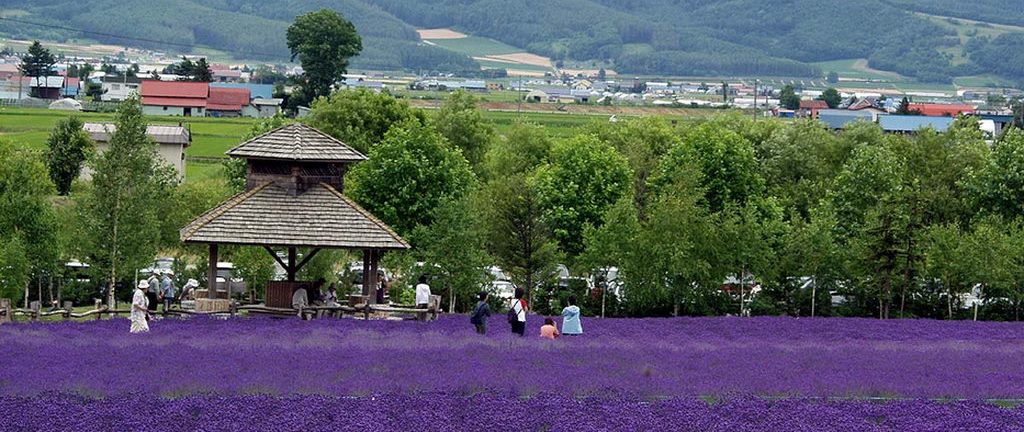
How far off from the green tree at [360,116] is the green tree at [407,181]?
15882 mm

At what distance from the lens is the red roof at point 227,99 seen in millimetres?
166000

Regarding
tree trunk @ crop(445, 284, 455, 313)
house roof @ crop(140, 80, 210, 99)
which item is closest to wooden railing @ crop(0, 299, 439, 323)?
tree trunk @ crop(445, 284, 455, 313)

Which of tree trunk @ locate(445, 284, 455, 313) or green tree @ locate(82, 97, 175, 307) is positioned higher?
green tree @ locate(82, 97, 175, 307)

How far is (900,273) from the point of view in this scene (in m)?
46.9

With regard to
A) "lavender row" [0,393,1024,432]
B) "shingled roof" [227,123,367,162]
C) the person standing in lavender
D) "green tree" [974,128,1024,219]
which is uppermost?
"shingled roof" [227,123,367,162]

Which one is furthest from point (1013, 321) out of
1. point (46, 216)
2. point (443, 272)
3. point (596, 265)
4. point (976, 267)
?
point (46, 216)

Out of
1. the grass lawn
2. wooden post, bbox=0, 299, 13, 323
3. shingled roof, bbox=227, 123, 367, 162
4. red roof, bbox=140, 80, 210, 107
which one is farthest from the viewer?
red roof, bbox=140, 80, 210, 107

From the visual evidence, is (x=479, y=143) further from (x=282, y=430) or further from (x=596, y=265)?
(x=282, y=430)

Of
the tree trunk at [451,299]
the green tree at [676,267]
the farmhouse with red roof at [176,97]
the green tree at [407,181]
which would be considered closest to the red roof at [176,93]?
the farmhouse with red roof at [176,97]

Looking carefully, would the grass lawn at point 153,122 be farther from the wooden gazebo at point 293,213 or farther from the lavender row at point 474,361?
the lavender row at point 474,361

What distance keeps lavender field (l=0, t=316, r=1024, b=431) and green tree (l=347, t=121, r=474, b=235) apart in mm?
22590

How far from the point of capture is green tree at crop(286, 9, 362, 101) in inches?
4983

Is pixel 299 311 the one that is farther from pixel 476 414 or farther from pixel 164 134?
pixel 164 134

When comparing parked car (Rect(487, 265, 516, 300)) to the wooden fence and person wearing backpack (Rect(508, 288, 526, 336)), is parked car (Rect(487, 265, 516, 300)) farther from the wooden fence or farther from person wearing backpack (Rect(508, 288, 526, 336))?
person wearing backpack (Rect(508, 288, 526, 336))
